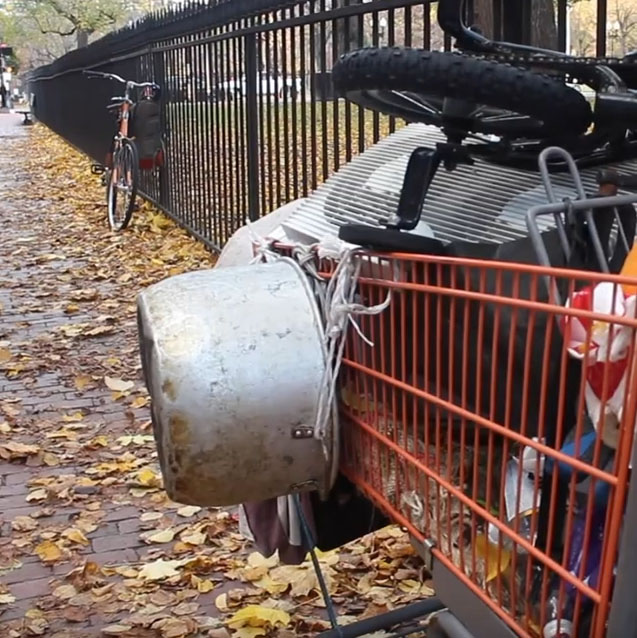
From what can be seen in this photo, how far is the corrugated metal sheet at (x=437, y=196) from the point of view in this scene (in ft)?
5.95

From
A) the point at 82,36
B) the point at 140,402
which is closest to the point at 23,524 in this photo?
the point at 140,402

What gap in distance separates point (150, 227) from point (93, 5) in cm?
3970

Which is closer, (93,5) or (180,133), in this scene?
(180,133)

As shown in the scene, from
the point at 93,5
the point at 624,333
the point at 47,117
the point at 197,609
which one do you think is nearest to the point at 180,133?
the point at 197,609

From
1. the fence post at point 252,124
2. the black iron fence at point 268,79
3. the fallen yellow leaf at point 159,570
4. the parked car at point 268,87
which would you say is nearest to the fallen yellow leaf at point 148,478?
the fallen yellow leaf at point 159,570

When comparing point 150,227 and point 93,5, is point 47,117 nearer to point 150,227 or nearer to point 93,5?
point 93,5

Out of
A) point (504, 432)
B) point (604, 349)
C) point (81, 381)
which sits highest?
point (604, 349)

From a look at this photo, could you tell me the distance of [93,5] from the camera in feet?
154

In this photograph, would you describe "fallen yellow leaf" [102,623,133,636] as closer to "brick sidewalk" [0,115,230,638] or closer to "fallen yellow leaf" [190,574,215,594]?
"brick sidewalk" [0,115,230,638]

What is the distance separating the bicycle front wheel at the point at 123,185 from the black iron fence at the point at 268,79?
37 centimetres

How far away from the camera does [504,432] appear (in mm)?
1542

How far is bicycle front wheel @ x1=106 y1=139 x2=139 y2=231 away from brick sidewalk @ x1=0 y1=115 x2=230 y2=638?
121 centimetres

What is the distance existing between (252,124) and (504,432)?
5.78 meters

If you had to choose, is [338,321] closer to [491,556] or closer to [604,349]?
[491,556]
